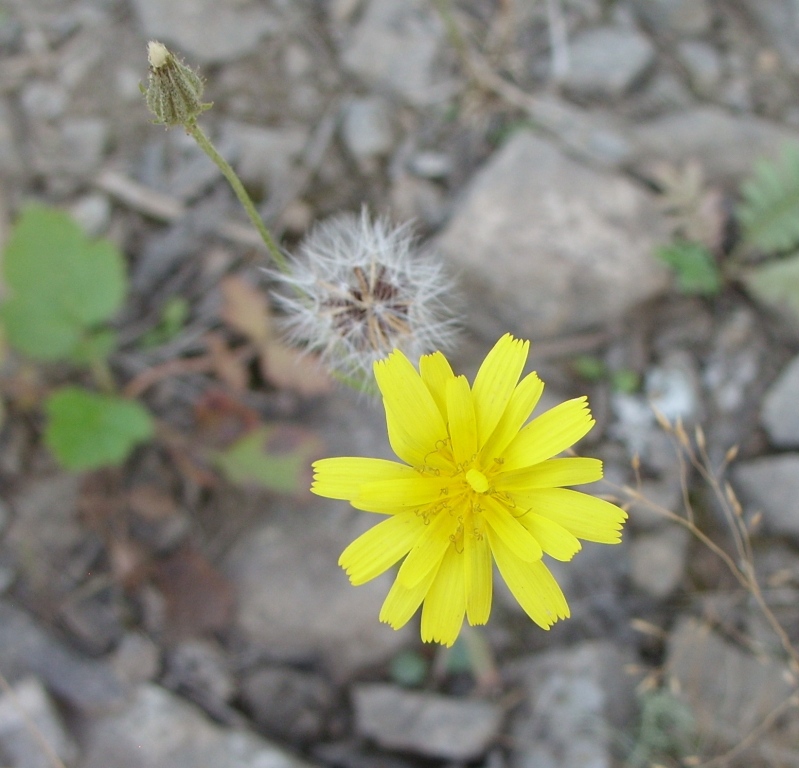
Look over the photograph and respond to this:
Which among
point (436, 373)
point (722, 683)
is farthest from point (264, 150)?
point (722, 683)

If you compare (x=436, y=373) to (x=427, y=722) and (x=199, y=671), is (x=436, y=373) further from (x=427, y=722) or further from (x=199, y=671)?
(x=199, y=671)

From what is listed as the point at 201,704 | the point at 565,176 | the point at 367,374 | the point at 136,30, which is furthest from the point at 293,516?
the point at 136,30

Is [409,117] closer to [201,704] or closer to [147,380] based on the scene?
[147,380]

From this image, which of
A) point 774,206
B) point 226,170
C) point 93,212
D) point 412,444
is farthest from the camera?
point 93,212

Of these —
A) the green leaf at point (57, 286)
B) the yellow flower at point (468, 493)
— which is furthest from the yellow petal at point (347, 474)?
the green leaf at point (57, 286)

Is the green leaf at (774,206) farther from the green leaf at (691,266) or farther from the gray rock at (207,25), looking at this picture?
the gray rock at (207,25)

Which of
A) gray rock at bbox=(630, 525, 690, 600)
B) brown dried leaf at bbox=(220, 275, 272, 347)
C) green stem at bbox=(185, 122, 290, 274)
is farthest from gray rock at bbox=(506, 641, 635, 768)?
green stem at bbox=(185, 122, 290, 274)
